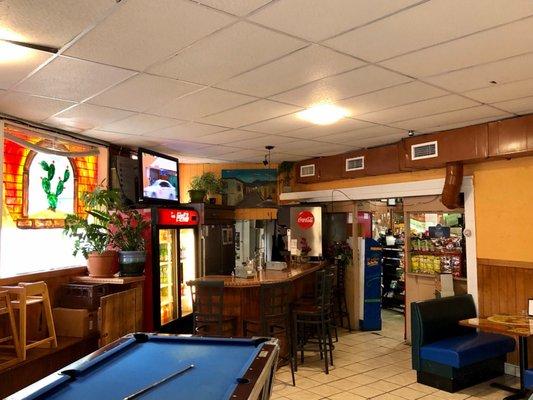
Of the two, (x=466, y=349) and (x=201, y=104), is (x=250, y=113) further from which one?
(x=466, y=349)

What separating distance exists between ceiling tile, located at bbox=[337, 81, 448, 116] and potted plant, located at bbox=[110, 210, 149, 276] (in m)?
3.21

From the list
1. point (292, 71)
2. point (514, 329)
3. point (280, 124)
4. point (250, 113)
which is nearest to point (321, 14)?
point (292, 71)

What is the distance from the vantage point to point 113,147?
265 inches

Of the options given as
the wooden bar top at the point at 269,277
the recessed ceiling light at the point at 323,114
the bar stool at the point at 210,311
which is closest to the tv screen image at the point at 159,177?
the wooden bar top at the point at 269,277

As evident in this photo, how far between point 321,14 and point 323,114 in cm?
246

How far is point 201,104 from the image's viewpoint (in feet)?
15.2

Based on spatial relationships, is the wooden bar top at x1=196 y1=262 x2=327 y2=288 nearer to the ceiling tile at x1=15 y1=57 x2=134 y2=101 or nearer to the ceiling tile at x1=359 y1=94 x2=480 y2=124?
the ceiling tile at x1=359 y1=94 x2=480 y2=124

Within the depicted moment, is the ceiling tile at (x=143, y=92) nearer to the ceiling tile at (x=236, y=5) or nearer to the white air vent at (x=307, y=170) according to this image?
the ceiling tile at (x=236, y=5)

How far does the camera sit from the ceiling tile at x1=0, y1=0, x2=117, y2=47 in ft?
8.15

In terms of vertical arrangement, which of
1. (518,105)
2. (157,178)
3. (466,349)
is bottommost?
(466,349)

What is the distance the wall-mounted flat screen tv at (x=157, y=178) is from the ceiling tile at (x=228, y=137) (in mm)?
746

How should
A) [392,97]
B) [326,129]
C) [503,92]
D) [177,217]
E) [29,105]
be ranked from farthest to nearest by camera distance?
[177,217], [326,129], [29,105], [392,97], [503,92]

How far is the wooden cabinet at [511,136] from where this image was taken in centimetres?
512

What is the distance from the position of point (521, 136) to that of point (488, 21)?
2.89m
